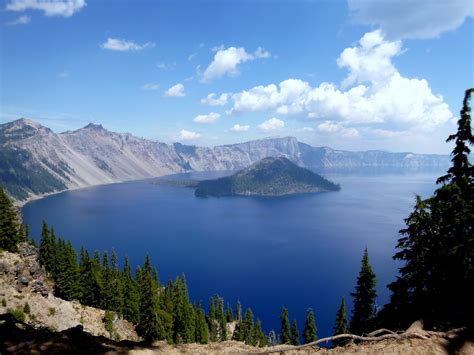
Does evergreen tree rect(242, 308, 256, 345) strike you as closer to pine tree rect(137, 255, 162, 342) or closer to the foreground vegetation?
the foreground vegetation

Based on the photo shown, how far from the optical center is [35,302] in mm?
40062

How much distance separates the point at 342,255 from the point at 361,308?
465ft

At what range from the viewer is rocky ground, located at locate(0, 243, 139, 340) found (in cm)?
3675

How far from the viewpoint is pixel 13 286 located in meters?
42.4

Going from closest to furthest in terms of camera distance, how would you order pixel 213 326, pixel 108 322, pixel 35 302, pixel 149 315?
pixel 35 302
pixel 108 322
pixel 149 315
pixel 213 326

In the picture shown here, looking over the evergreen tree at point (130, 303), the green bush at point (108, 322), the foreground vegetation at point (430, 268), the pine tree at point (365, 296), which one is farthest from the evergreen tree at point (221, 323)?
the pine tree at point (365, 296)

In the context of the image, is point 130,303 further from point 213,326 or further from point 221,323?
point 221,323

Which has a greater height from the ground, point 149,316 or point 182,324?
point 149,316

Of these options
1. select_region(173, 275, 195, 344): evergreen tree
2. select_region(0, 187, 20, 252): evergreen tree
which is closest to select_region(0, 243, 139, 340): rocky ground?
select_region(0, 187, 20, 252): evergreen tree

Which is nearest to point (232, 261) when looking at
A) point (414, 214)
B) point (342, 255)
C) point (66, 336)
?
point (342, 255)

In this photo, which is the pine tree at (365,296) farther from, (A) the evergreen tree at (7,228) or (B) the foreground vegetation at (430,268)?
(A) the evergreen tree at (7,228)

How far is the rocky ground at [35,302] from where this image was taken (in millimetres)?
36750

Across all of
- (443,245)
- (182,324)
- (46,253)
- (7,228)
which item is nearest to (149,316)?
(182,324)

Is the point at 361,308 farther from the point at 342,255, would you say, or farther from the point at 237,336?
the point at 342,255
